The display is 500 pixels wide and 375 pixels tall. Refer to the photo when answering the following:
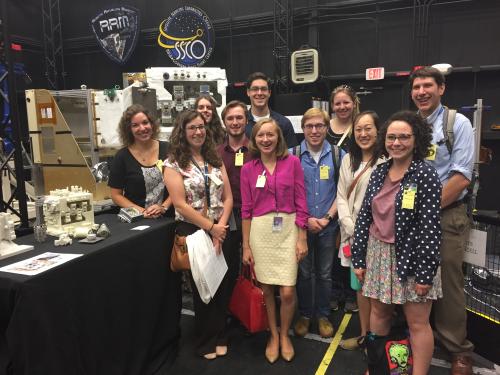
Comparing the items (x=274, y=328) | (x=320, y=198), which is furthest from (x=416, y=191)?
(x=274, y=328)

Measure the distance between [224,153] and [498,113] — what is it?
4.79 meters

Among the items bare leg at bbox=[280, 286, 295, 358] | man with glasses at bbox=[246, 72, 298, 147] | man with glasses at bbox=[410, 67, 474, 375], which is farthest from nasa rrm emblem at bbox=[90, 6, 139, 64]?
bare leg at bbox=[280, 286, 295, 358]

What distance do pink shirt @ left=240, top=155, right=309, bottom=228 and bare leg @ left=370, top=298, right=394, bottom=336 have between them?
0.62m

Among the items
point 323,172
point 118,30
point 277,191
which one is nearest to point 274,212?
point 277,191

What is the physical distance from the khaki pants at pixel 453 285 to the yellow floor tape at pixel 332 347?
0.68 metres

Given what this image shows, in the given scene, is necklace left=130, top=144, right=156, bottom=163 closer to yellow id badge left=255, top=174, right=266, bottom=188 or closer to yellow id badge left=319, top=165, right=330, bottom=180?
yellow id badge left=255, top=174, right=266, bottom=188

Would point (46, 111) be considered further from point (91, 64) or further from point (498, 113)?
point (498, 113)

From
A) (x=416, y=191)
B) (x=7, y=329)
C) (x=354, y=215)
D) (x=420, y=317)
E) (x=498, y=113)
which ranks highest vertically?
(x=498, y=113)

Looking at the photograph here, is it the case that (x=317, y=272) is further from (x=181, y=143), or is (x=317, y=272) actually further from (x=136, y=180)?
(x=136, y=180)

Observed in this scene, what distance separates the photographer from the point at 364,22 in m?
6.10

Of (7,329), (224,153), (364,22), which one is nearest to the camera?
(7,329)

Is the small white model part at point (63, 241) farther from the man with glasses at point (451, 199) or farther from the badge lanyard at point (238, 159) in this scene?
the man with glasses at point (451, 199)

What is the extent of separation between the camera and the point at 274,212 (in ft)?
7.69

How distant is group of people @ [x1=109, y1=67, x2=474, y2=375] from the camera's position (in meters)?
1.84
